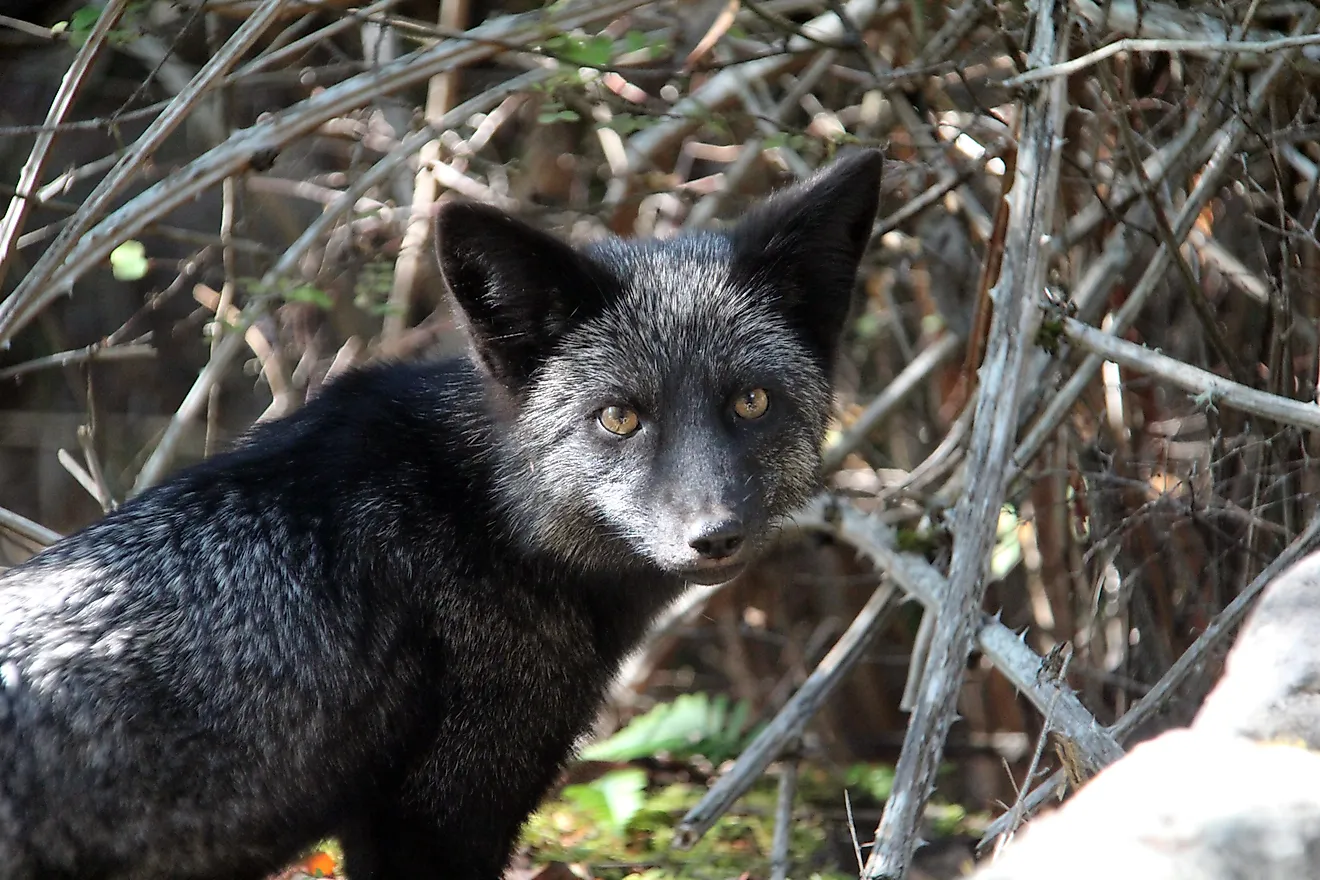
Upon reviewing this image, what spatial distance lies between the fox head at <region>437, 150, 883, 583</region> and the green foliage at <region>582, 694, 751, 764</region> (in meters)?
2.89

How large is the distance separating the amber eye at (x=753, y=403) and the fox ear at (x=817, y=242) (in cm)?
40

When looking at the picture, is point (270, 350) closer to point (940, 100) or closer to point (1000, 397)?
point (940, 100)

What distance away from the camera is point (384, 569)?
4.22 metres

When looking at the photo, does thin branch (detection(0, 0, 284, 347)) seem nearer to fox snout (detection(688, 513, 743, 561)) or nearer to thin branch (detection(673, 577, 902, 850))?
fox snout (detection(688, 513, 743, 561))

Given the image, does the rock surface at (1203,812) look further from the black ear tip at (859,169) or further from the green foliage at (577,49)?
the green foliage at (577,49)

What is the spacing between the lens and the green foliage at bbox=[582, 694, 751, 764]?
23.2 feet

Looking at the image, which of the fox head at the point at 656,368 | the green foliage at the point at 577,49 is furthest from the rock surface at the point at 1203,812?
the green foliage at the point at 577,49

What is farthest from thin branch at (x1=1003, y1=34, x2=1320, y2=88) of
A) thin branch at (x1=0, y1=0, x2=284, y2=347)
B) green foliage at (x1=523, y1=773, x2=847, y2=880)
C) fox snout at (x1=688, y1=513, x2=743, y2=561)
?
green foliage at (x1=523, y1=773, x2=847, y2=880)

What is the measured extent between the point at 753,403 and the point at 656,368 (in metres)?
0.36

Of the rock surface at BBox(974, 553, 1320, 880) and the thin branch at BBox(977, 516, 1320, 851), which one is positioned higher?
the rock surface at BBox(974, 553, 1320, 880)

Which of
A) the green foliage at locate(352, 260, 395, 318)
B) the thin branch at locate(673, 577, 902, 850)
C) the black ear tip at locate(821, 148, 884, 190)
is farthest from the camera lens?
the green foliage at locate(352, 260, 395, 318)

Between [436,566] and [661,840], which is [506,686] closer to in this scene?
[436,566]

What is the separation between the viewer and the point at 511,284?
4.28 meters

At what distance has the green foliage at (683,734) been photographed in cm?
707
